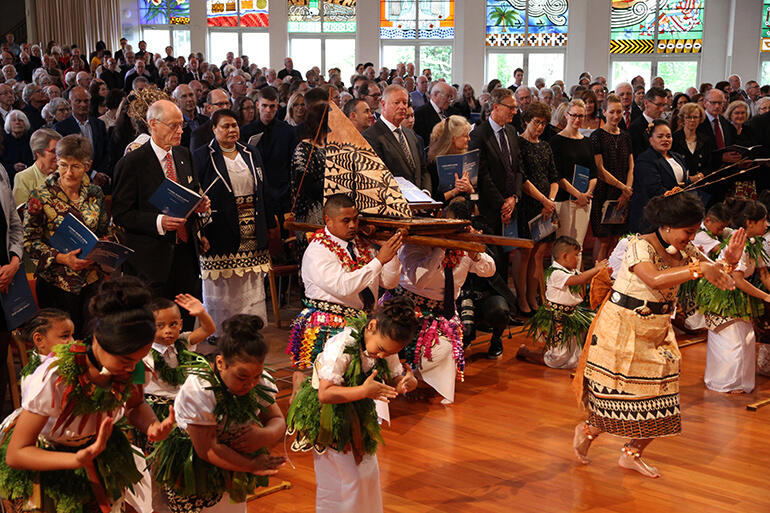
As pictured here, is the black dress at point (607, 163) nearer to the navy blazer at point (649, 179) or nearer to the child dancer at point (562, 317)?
the navy blazer at point (649, 179)

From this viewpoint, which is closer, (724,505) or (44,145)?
(724,505)

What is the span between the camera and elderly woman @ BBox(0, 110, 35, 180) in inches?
282

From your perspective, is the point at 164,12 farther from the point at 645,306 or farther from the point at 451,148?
the point at 645,306

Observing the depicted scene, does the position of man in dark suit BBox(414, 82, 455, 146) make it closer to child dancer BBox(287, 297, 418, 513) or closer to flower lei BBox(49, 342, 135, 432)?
child dancer BBox(287, 297, 418, 513)

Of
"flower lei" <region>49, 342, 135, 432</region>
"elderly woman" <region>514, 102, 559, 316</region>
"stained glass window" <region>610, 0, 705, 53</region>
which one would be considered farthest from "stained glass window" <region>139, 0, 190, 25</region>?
"flower lei" <region>49, 342, 135, 432</region>

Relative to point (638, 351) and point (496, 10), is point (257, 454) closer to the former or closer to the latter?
point (638, 351)

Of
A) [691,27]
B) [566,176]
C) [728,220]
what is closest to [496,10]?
[691,27]

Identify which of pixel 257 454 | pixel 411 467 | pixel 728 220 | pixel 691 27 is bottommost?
pixel 411 467

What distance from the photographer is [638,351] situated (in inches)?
157

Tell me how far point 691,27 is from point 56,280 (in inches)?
723

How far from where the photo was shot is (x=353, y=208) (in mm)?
4262

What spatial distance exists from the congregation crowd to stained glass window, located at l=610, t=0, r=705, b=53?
11410mm

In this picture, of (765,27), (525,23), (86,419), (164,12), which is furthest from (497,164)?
(164,12)

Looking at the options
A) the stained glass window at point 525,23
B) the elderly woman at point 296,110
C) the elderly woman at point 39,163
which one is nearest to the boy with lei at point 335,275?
the elderly woman at point 39,163
